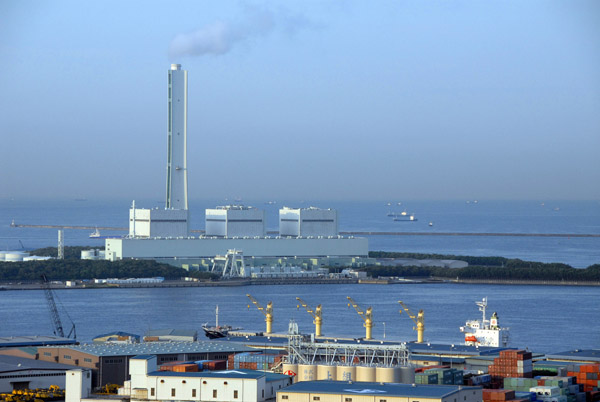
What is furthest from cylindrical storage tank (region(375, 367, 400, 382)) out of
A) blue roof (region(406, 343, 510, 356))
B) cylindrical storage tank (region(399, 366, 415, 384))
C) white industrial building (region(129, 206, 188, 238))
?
white industrial building (region(129, 206, 188, 238))

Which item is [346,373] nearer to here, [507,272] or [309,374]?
[309,374]

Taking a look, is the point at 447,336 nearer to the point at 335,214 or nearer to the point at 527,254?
the point at 335,214

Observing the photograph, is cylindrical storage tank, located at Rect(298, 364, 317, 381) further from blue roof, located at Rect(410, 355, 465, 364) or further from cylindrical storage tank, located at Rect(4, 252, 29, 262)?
cylindrical storage tank, located at Rect(4, 252, 29, 262)

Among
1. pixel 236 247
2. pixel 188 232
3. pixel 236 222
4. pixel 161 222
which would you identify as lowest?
pixel 236 247

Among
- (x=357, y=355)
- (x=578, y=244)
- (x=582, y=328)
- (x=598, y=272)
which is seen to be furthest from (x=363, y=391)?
(x=578, y=244)

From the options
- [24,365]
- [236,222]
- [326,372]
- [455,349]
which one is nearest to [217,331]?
[455,349]

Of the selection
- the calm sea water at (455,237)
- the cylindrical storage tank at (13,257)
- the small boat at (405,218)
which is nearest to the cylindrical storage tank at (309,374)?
the cylindrical storage tank at (13,257)
